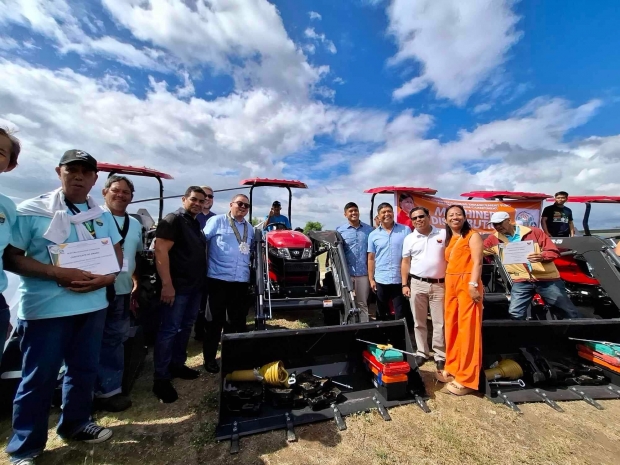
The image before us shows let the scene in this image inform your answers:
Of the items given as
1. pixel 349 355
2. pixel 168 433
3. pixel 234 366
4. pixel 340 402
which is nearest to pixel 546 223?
pixel 349 355

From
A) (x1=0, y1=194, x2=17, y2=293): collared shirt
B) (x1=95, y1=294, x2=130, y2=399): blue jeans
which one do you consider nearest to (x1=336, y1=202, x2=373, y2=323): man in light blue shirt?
(x1=95, y1=294, x2=130, y2=399): blue jeans

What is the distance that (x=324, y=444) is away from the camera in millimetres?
2082

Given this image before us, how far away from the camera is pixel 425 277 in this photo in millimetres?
3236

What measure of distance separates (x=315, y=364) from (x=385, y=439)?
87 cm

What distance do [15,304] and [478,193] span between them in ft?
27.8

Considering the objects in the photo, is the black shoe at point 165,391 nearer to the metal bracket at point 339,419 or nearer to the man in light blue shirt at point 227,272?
the man in light blue shirt at point 227,272

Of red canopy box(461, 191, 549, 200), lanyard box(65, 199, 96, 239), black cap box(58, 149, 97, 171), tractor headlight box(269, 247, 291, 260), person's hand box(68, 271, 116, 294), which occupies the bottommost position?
person's hand box(68, 271, 116, 294)

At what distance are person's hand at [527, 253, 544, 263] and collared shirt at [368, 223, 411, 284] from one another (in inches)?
54.1

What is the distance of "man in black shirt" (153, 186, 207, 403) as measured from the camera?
2.71 metres

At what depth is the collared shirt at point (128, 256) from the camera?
2.53 meters

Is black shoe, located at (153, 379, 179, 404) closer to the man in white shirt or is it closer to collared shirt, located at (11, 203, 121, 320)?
collared shirt, located at (11, 203, 121, 320)

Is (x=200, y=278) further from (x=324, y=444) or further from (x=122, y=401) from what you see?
(x=324, y=444)

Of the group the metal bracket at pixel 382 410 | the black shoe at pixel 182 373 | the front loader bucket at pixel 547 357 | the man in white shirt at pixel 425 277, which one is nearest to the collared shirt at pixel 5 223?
the black shoe at pixel 182 373

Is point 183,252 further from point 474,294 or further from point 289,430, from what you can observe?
point 474,294
